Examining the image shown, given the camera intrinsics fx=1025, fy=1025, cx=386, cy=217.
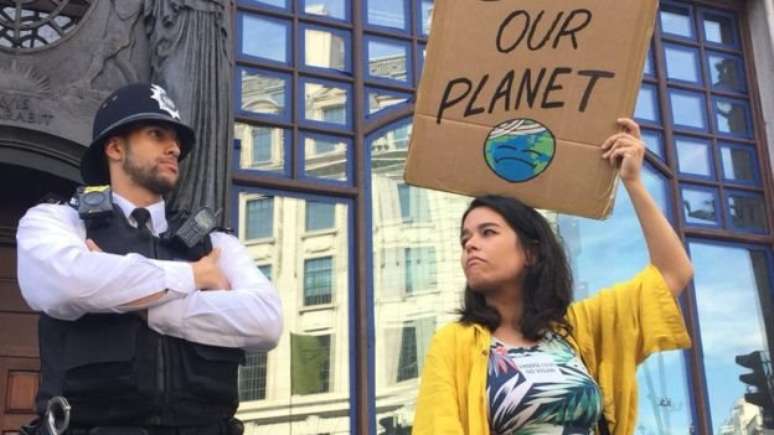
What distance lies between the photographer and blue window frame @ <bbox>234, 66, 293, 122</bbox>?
7.29m

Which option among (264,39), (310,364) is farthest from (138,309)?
(264,39)

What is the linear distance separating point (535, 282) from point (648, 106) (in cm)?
600

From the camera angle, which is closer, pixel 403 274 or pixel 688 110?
pixel 403 274

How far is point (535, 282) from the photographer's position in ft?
9.72

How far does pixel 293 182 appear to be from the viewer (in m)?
7.25

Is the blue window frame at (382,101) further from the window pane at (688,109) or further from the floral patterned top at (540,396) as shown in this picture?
the floral patterned top at (540,396)

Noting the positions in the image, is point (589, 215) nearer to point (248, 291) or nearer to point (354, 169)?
point (248, 291)

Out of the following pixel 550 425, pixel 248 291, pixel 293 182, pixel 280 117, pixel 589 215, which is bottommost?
pixel 550 425

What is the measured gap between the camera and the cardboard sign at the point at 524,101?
3150mm

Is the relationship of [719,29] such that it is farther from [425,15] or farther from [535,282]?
[535,282]

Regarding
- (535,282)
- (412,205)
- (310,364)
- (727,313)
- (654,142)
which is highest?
(654,142)

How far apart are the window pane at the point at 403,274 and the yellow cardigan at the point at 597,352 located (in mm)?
4140

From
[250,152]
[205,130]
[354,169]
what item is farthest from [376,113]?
[205,130]

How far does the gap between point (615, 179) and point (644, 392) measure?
16.5ft
